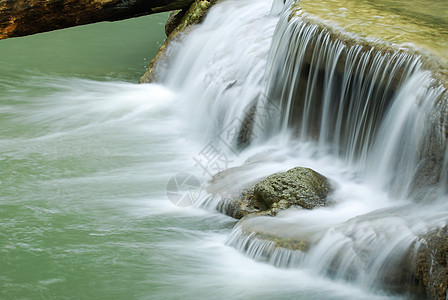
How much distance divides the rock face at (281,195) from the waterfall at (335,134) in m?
0.09

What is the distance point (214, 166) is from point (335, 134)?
3.53ft

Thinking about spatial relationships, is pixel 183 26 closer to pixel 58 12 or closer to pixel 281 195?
pixel 58 12

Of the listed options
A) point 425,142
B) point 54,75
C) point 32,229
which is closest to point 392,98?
point 425,142

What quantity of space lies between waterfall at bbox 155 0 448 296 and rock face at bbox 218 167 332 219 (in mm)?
87

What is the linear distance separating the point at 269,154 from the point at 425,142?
5.08 feet

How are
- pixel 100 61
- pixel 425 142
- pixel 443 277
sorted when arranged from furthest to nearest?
pixel 100 61
pixel 425 142
pixel 443 277

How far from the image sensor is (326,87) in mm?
5352

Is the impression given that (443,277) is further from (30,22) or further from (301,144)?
(30,22)

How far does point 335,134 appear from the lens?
531 centimetres

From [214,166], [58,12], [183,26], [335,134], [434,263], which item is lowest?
[214,166]

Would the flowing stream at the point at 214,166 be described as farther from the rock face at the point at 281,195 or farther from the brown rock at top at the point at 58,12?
the brown rock at top at the point at 58,12

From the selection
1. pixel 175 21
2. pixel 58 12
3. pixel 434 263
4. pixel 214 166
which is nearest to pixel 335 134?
pixel 214 166

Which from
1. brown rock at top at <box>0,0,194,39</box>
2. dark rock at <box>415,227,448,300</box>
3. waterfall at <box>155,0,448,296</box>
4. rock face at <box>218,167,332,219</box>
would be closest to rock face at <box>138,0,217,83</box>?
brown rock at top at <box>0,0,194,39</box>

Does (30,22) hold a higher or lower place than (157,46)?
higher
